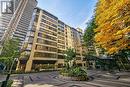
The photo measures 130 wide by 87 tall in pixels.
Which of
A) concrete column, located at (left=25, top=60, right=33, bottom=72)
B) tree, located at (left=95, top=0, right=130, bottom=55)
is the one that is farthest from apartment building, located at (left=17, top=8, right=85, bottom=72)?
tree, located at (left=95, top=0, right=130, bottom=55)

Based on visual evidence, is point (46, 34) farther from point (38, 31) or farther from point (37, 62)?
point (37, 62)

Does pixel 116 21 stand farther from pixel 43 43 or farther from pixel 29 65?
pixel 43 43

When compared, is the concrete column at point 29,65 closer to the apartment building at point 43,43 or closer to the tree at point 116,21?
the apartment building at point 43,43

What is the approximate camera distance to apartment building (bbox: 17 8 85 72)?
48969 millimetres

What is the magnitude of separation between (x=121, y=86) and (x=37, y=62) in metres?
39.5

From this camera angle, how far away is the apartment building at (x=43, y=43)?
4897 centimetres

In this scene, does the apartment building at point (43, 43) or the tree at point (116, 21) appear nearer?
the tree at point (116, 21)

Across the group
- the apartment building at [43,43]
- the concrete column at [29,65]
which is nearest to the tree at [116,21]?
the apartment building at [43,43]

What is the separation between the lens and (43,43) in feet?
184

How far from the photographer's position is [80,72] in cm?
2336

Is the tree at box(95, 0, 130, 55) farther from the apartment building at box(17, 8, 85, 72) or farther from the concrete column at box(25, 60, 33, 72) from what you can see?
the concrete column at box(25, 60, 33, 72)

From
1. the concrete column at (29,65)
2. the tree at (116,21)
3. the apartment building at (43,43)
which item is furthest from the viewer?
the apartment building at (43,43)

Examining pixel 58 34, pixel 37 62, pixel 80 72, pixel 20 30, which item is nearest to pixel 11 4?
pixel 80 72

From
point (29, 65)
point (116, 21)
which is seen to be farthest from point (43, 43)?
point (116, 21)
